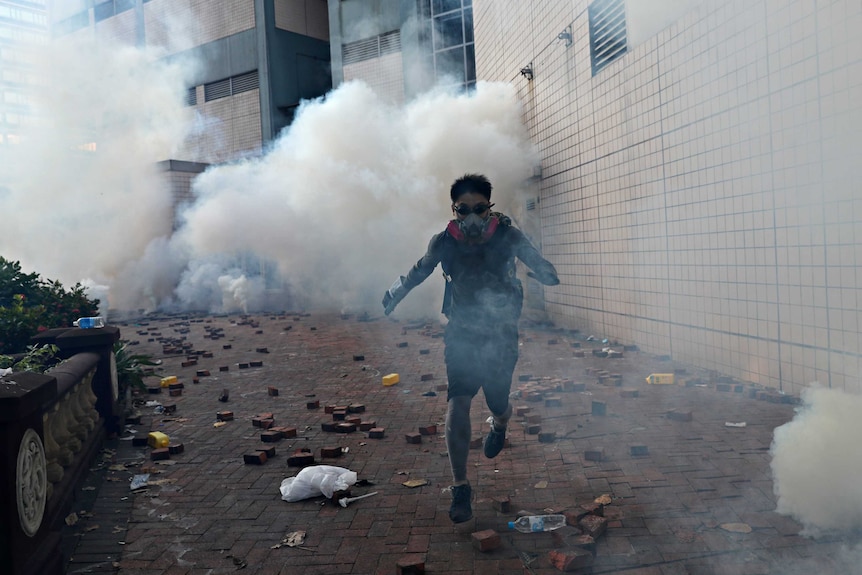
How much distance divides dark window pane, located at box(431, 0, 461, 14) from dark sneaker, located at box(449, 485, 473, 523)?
15.9m

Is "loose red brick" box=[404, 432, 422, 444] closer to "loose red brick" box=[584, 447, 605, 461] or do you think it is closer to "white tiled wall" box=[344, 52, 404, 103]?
"loose red brick" box=[584, 447, 605, 461]

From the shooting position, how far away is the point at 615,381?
670 centimetres

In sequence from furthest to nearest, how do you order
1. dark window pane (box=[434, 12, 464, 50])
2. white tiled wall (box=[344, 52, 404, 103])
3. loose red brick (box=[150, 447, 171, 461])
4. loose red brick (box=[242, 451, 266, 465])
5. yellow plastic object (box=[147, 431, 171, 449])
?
white tiled wall (box=[344, 52, 404, 103]) < dark window pane (box=[434, 12, 464, 50]) < yellow plastic object (box=[147, 431, 171, 449]) < loose red brick (box=[150, 447, 171, 461]) < loose red brick (box=[242, 451, 266, 465])

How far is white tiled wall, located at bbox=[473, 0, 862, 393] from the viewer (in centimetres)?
483

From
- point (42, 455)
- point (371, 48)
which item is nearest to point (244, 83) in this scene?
point (371, 48)

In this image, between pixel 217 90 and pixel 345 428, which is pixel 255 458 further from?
pixel 217 90

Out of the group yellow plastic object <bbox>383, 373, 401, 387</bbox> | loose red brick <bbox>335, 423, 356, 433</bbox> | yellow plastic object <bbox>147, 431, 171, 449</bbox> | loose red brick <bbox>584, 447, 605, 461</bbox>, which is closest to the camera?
loose red brick <bbox>584, 447, 605, 461</bbox>

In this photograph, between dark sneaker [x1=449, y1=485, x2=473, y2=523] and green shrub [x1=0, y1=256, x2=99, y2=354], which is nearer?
dark sneaker [x1=449, y1=485, x2=473, y2=523]

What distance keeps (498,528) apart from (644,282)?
5227mm

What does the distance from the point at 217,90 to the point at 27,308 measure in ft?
69.3

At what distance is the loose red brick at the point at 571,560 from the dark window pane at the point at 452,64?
51.3ft

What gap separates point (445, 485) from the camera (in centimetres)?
413

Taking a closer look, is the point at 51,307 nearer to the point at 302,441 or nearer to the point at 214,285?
the point at 302,441

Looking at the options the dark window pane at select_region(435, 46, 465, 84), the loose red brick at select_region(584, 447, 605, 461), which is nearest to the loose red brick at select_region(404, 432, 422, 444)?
the loose red brick at select_region(584, 447, 605, 461)
